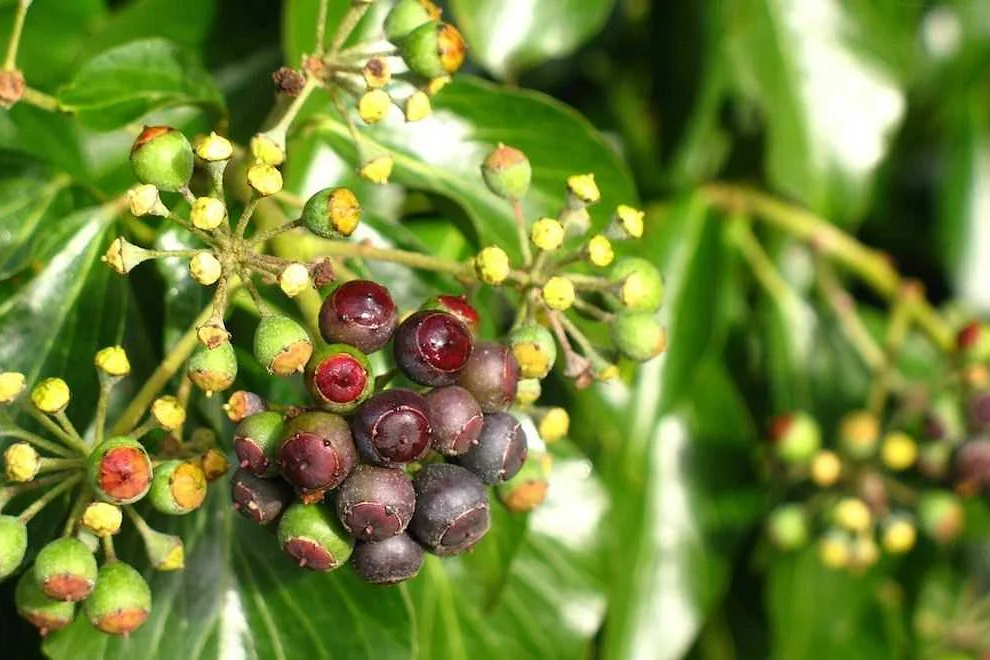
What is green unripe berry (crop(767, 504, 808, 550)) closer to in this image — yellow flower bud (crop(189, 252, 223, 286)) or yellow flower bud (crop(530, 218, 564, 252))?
yellow flower bud (crop(530, 218, 564, 252))

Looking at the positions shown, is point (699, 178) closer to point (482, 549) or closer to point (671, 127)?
point (671, 127)

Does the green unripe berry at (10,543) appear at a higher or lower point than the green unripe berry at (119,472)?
lower

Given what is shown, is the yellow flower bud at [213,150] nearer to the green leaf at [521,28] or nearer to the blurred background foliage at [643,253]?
the blurred background foliage at [643,253]

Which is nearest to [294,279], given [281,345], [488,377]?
[281,345]

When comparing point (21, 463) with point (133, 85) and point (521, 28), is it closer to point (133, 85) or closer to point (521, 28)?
point (133, 85)

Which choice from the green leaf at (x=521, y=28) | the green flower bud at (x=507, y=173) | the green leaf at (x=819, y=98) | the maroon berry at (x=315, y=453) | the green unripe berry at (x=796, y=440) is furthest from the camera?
the green leaf at (x=819, y=98)

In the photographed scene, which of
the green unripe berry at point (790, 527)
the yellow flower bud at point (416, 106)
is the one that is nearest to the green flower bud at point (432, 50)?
the yellow flower bud at point (416, 106)

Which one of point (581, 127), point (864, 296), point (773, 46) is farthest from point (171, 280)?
point (864, 296)
